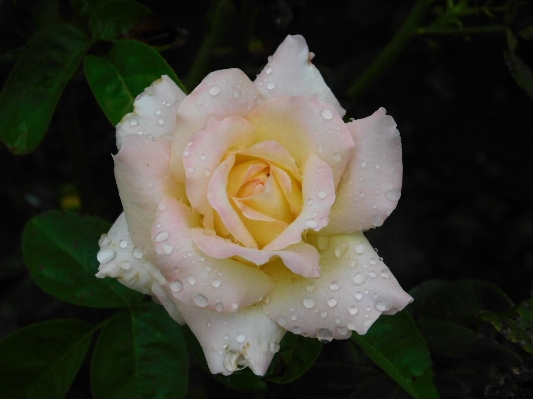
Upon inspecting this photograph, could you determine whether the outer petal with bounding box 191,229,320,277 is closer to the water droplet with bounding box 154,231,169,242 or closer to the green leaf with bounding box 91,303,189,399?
the water droplet with bounding box 154,231,169,242

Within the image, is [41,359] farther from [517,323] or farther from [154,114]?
[517,323]

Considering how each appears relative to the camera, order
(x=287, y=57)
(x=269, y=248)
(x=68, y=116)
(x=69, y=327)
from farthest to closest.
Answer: (x=68, y=116)
(x=69, y=327)
(x=287, y=57)
(x=269, y=248)

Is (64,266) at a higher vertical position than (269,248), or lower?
lower

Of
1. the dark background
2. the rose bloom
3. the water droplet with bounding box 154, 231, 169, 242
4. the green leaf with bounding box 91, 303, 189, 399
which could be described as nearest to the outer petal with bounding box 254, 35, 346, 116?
the rose bloom

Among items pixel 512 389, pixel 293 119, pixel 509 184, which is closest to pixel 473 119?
pixel 509 184

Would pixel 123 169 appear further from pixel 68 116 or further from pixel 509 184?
pixel 509 184

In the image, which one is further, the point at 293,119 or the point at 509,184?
the point at 509,184

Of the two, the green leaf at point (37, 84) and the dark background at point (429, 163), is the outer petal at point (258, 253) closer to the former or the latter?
the green leaf at point (37, 84)
